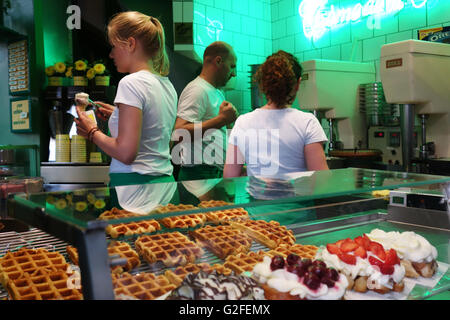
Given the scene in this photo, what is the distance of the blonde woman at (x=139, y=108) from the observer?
1840 millimetres

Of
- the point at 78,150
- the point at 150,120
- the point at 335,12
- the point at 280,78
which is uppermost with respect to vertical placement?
the point at 335,12

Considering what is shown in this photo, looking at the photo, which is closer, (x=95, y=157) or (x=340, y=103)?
(x=340, y=103)

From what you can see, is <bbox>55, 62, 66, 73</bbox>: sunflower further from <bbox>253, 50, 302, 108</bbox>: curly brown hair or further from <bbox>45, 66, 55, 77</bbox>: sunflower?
<bbox>253, 50, 302, 108</bbox>: curly brown hair

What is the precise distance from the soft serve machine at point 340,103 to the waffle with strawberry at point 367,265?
7.29ft

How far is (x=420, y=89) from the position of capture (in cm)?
293

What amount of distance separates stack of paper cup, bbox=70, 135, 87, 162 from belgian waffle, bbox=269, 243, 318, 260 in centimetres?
309

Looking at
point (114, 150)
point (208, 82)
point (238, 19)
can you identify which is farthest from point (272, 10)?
point (114, 150)

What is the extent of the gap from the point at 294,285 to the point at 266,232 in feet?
1.49

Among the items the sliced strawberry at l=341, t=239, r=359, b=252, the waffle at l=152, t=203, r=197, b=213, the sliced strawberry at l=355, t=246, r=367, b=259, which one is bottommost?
the sliced strawberry at l=355, t=246, r=367, b=259

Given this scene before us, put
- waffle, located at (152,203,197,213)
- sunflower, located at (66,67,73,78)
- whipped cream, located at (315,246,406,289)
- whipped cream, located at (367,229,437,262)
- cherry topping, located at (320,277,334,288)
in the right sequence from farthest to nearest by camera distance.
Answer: sunflower, located at (66,67,73,78) < whipped cream, located at (367,229,437,262) < whipped cream, located at (315,246,406,289) < cherry topping, located at (320,277,334,288) < waffle, located at (152,203,197,213)

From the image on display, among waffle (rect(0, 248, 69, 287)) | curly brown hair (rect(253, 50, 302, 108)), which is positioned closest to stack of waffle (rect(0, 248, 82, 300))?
waffle (rect(0, 248, 69, 287))

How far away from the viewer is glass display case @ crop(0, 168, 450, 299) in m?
0.90

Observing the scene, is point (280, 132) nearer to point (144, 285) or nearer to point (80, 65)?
point (144, 285)

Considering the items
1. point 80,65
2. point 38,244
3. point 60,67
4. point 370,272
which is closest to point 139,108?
point 38,244
